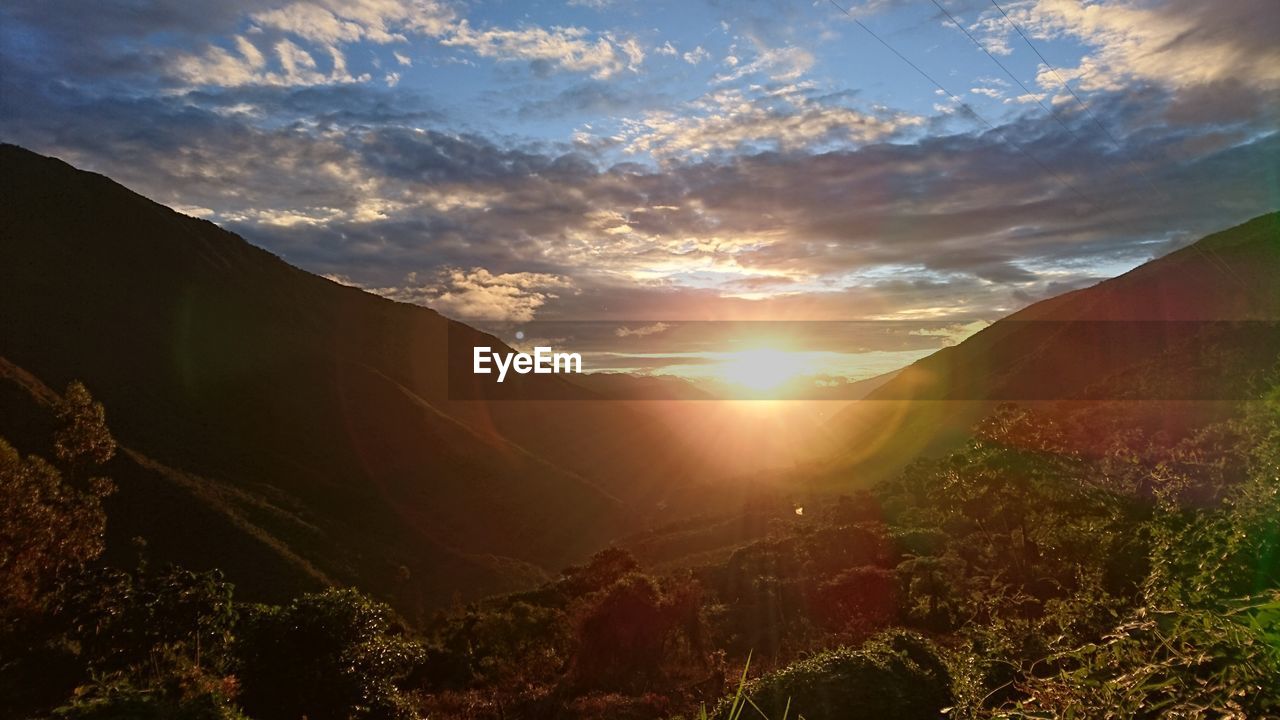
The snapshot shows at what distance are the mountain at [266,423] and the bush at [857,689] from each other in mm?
55951

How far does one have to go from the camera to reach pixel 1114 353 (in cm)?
9719

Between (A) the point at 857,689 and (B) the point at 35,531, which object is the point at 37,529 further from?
(A) the point at 857,689

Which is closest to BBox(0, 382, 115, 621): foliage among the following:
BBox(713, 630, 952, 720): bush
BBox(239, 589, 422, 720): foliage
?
BBox(239, 589, 422, 720): foliage

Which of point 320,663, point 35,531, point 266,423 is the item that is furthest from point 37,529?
point 266,423

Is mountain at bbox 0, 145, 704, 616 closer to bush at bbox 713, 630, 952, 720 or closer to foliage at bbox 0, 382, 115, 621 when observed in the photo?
foliage at bbox 0, 382, 115, 621

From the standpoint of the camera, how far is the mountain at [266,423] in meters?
65.2

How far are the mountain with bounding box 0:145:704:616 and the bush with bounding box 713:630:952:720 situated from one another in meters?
56.0

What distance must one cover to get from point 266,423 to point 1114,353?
403 ft

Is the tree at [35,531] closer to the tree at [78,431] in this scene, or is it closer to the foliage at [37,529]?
the foliage at [37,529]

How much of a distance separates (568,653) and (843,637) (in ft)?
42.7

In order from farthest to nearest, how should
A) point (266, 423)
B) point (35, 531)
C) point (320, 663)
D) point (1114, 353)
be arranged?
1. point (1114, 353)
2. point (266, 423)
3. point (35, 531)
4. point (320, 663)

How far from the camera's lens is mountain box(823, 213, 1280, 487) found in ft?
153

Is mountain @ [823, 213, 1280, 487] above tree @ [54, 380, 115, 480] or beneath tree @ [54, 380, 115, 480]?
above

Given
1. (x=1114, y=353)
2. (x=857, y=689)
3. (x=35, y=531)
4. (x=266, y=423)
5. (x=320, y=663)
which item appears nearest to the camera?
(x=857, y=689)
